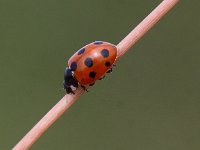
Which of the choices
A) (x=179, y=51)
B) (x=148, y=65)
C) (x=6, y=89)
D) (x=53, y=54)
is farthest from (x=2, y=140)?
(x=179, y=51)

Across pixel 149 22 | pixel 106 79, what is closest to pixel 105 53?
pixel 149 22

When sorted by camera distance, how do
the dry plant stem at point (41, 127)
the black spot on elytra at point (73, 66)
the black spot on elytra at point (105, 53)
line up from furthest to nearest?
the black spot on elytra at point (73, 66) < the black spot on elytra at point (105, 53) < the dry plant stem at point (41, 127)

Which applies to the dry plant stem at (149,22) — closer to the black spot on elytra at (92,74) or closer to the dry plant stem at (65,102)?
the dry plant stem at (65,102)

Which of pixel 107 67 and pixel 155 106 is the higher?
pixel 155 106

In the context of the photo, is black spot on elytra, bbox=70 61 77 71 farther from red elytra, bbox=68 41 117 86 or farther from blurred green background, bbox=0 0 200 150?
blurred green background, bbox=0 0 200 150

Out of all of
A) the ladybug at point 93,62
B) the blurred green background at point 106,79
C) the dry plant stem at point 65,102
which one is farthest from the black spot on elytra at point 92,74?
the blurred green background at point 106,79

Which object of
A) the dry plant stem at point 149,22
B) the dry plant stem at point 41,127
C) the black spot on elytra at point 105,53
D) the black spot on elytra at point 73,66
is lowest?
the dry plant stem at point 41,127

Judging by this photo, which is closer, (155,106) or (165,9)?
(165,9)

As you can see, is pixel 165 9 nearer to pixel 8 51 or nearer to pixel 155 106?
pixel 155 106
